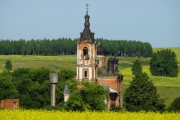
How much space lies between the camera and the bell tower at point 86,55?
95.1 meters

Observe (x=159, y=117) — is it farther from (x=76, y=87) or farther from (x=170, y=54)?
(x=170, y=54)

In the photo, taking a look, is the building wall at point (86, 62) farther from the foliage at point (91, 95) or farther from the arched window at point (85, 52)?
the foliage at point (91, 95)

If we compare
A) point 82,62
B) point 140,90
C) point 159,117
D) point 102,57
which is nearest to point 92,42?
point 82,62

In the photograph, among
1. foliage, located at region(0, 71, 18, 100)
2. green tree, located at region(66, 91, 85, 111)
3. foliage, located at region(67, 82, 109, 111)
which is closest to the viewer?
green tree, located at region(66, 91, 85, 111)

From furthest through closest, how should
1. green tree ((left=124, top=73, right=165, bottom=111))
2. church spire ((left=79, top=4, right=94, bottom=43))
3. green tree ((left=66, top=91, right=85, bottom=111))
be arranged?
green tree ((left=124, top=73, right=165, bottom=111)) < church spire ((left=79, top=4, right=94, bottom=43)) < green tree ((left=66, top=91, right=85, bottom=111))

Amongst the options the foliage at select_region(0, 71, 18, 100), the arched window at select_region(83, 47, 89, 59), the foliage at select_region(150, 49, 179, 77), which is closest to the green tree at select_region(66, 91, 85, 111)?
the arched window at select_region(83, 47, 89, 59)

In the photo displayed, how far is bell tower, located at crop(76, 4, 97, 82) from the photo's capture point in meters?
95.1

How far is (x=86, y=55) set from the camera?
96.8 metres

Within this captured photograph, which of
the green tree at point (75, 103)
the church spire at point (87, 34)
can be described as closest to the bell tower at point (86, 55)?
the church spire at point (87, 34)

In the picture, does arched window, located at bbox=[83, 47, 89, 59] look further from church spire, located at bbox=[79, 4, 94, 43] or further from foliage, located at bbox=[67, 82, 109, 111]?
foliage, located at bbox=[67, 82, 109, 111]

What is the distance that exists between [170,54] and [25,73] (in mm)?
75043

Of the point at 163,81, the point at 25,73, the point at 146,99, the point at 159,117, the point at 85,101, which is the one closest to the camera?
the point at 159,117

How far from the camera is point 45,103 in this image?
101 meters

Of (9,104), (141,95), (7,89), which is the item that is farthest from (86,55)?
(9,104)
